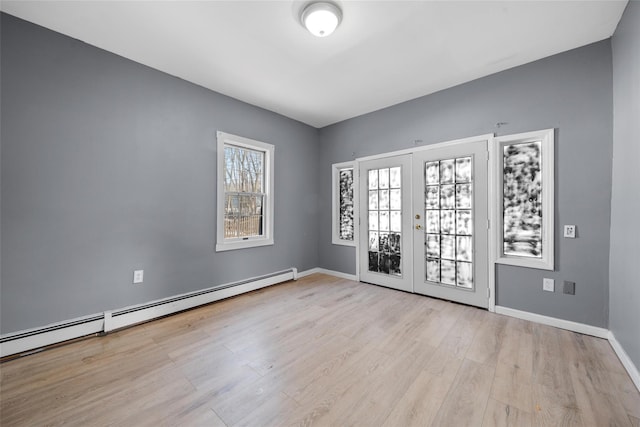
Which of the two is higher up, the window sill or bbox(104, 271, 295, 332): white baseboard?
the window sill

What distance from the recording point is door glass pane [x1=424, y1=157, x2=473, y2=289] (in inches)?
124

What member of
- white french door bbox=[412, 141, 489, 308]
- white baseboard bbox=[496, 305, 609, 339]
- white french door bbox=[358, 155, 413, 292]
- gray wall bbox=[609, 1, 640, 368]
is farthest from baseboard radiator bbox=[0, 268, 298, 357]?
gray wall bbox=[609, 1, 640, 368]

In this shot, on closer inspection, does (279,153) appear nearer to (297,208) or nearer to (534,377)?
(297,208)

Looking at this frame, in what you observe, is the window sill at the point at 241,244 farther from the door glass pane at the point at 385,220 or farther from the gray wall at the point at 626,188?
the gray wall at the point at 626,188

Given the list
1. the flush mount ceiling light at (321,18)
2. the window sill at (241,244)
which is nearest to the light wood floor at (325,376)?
the window sill at (241,244)

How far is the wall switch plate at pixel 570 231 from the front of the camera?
97.7 inches

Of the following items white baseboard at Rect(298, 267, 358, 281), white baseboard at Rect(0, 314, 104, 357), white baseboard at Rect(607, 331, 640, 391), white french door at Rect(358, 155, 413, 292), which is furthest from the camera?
white baseboard at Rect(298, 267, 358, 281)

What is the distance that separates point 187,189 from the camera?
3104 millimetres

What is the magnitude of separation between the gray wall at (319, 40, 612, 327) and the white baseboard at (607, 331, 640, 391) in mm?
207

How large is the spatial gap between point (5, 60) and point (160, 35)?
1.21 m

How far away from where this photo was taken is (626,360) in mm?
1891

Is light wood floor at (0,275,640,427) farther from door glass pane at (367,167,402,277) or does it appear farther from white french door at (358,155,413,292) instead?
door glass pane at (367,167,402,277)

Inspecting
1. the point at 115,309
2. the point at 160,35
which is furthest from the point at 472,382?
the point at 160,35

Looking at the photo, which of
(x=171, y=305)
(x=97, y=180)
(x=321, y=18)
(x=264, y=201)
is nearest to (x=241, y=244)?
(x=264, y=201)
